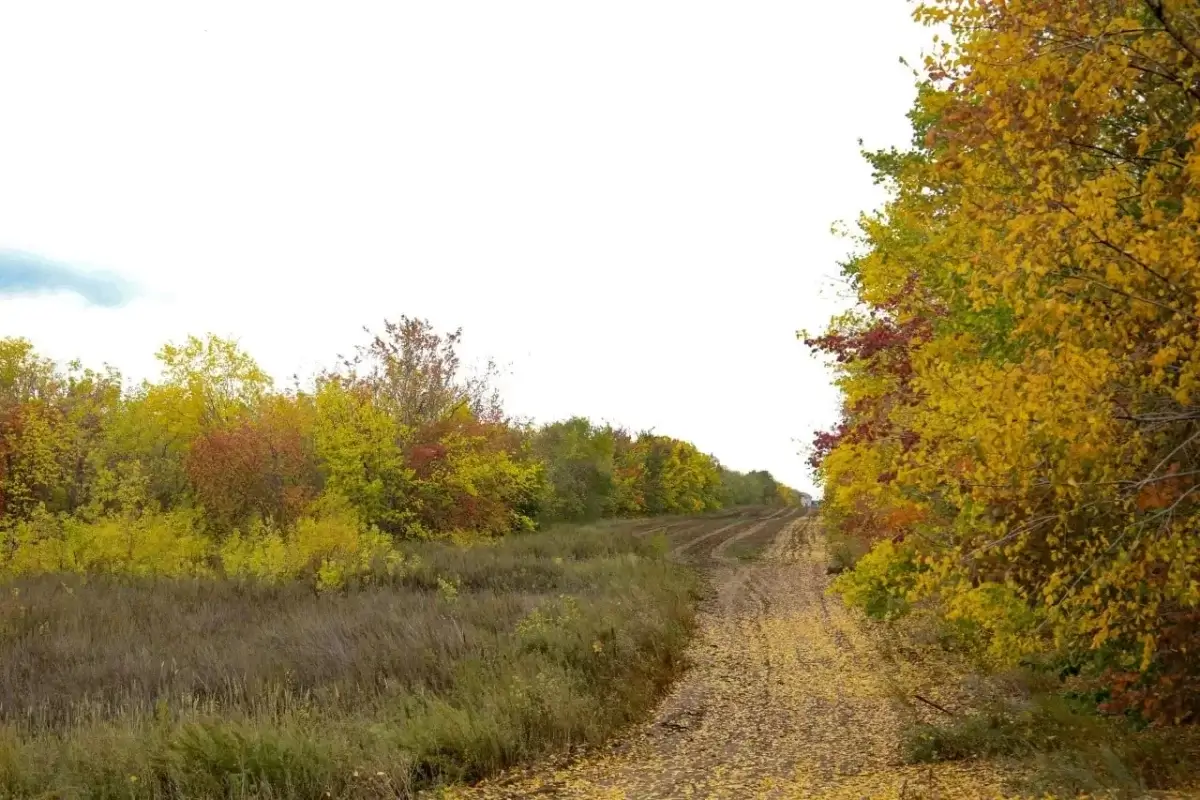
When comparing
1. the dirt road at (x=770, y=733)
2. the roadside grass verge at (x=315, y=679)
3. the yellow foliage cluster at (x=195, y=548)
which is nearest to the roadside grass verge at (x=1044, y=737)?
the dirt road at (x=770, y=733)

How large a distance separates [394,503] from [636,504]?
4348 cm

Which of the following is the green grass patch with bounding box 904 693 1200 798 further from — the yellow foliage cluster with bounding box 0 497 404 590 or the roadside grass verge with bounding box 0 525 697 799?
the yellow foliage cluster with bounding box 0 497 404 590

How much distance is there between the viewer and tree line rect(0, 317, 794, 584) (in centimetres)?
2534

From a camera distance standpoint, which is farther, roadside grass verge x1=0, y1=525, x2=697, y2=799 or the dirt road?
roadside grass verge x1=0, y1=525, x2=697, y2=799

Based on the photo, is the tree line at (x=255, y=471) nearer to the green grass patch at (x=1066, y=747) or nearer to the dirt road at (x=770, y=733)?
the dirt road at (x=770, y=733)

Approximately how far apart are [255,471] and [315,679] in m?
18.3

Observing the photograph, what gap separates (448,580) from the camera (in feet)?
71.8

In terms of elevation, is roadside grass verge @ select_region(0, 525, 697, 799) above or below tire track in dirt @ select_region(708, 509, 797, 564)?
below

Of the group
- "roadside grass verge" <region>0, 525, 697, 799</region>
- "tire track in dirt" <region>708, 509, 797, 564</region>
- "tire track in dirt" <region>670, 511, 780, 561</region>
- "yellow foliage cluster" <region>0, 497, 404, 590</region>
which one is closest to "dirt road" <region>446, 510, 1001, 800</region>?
"roadside grass verge" <region>0, 525, 697, 799</region>

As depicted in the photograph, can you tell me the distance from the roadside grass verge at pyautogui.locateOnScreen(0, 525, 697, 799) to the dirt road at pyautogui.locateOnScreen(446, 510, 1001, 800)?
0.63m

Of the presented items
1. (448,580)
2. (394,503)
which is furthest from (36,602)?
(394,503)

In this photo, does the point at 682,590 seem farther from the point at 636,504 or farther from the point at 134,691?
the point at 636,504

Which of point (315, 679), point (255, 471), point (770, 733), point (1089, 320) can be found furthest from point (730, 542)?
point (1089, 320)

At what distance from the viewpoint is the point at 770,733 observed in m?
9.40
